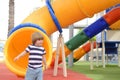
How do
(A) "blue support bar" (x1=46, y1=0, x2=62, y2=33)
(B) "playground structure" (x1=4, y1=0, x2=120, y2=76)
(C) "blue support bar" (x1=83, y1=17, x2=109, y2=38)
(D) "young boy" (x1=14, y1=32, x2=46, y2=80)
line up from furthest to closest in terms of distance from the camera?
(C) "blue support bar" (x1=83, y1=17, x2=109, y2=38)
(A) "blue support bar" (x1=46, y1=0, x2=62, y2=33)
(B) "playground structure" (x1=4, y1=0, x2=120, y2=76)
(D) "young boy" (x1=14, y1=32, x2=46, y2=80)

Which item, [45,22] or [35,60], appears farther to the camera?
[45,22]

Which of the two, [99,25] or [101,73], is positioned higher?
[99,25]

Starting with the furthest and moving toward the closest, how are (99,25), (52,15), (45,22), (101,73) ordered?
(101,73)
(99,25)
(45,22)
(52,15)

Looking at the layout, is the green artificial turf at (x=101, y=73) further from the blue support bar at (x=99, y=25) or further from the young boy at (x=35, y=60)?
the young boy at (x=35, y=60)

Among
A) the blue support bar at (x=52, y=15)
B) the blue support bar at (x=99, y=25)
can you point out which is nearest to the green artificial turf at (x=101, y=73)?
the blue support bar at (x=99, y=25)

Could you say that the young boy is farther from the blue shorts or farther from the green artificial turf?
the green artificial turf

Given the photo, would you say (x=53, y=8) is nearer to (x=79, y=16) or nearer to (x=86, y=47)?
(x=79, y=16)

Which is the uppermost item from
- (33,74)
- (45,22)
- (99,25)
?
(99,25)

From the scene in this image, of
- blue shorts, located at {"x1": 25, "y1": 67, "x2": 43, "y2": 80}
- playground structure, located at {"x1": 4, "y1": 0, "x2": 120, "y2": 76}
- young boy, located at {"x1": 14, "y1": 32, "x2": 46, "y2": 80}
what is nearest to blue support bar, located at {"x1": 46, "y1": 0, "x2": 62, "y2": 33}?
playground structure, located at {"x1": 4, "y1": 0, "x2": 120, "y2": 76}

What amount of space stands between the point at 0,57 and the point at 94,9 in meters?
19.2

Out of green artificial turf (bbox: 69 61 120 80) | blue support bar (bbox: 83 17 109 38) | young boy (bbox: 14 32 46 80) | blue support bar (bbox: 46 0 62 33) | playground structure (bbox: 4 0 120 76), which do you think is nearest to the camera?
young boy (bbox: 14 32 46 80)

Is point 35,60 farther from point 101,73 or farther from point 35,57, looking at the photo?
point 101,73

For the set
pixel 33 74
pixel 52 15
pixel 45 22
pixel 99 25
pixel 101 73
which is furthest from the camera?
pixel 101 73

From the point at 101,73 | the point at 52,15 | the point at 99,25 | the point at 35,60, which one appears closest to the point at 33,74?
the point at 35,60
